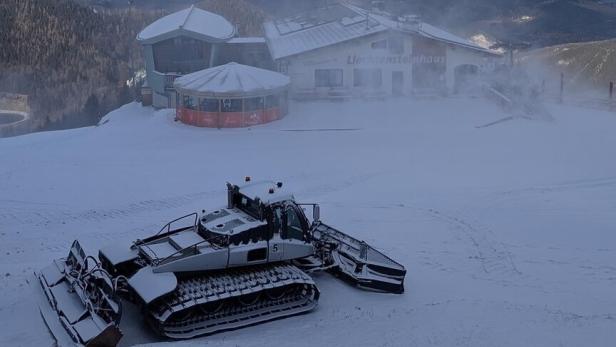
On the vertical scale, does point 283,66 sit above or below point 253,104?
above

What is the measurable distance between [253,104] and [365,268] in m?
15.5

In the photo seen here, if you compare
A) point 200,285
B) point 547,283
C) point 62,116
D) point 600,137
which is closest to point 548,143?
point 600,137

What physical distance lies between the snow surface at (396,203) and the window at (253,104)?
89 cm

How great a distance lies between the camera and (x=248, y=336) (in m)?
10.5

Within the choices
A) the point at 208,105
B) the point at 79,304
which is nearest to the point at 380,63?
the point at 208,105

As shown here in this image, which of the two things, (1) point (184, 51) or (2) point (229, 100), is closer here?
(2) point (229, 100)

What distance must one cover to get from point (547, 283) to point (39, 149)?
54.2ft

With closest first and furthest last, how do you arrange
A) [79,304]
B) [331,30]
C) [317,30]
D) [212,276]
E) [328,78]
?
[79,304] → [212,276] → [328,78] → [331,30] → [317,30]

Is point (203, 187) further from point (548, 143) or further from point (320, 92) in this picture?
point (320, 92)

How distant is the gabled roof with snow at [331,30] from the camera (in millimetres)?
32531

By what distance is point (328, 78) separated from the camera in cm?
3259

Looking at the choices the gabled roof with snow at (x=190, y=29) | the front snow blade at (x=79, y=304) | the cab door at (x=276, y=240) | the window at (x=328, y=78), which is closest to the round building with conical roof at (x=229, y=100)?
the window at (x=328, y=78)

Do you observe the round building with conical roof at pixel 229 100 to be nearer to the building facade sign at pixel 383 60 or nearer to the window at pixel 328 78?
the window at pixel 328 78

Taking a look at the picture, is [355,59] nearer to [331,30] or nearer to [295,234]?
[331,30]
